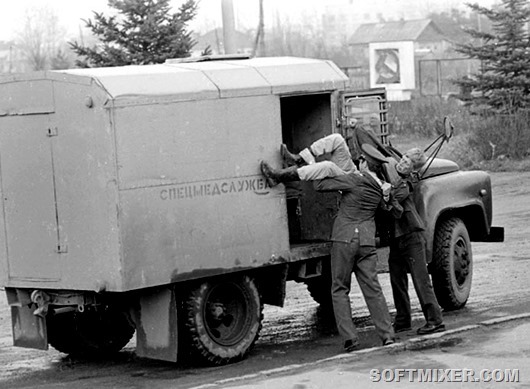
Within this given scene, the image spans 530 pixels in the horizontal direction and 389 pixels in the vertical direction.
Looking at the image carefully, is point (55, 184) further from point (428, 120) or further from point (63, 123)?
point (428, 120)

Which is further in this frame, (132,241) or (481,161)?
(481,161)

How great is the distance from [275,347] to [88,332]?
1864 millimetres

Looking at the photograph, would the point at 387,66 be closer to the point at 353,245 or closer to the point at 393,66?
the point at 393,66

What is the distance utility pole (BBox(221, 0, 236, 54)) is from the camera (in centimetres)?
1676

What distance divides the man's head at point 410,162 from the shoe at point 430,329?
4.90 ft

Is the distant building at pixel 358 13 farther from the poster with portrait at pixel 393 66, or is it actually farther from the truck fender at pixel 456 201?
the truck fender at pixel 456 201

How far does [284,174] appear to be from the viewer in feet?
37.2

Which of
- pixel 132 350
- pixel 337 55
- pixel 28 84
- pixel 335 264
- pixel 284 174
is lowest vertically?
pixel 132 350

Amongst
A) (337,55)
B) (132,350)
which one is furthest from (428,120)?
(337,55)

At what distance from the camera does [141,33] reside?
25.2 m

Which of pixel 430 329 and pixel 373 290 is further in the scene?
pixel 430 329

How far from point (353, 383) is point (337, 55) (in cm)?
8258

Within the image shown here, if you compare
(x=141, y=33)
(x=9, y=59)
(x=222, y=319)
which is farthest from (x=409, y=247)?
(x=9, y=59)

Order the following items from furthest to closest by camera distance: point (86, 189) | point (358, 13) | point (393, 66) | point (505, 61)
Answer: point (358, 13)
point (393, 66)
point (505, 61)
point (86, 189)
